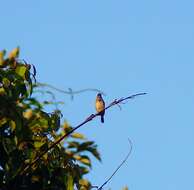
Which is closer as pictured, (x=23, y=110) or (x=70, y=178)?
(x=23, y=110)

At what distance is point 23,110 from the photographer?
358cm

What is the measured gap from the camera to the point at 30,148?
12.7 feet

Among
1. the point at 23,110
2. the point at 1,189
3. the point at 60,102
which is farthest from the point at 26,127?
the point at 60,102

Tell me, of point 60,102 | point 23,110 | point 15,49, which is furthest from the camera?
point 60,102

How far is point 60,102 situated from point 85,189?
79cm

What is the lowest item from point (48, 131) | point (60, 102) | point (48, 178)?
point (48, 178)

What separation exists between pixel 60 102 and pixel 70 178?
80cm

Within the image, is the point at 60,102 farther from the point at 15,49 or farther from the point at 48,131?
the point at 15,49

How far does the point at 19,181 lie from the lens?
369cm

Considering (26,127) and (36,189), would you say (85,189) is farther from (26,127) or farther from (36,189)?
(26,127)

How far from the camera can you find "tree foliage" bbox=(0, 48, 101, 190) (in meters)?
3.68

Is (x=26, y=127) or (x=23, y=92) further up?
(x=23, y=92)

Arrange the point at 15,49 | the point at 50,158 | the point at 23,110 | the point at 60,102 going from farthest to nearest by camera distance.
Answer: the point at 60,102
the point at 50,158
the point at 15,49
the point at 23,110

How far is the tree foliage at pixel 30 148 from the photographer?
368cm
